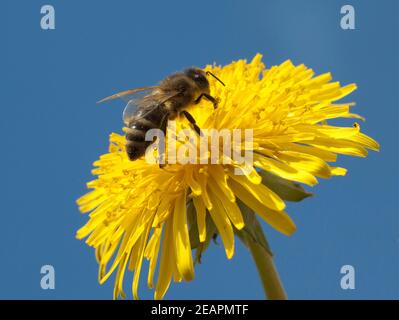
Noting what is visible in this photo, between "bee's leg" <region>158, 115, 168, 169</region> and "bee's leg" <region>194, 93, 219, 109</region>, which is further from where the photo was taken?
"bee's leg" <region>194, 93, 219, 109</region>

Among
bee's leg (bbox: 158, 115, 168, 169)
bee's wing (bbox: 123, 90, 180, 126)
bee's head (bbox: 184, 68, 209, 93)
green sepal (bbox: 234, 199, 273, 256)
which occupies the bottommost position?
green sepal (bbox: 234, 199, 273, 256)

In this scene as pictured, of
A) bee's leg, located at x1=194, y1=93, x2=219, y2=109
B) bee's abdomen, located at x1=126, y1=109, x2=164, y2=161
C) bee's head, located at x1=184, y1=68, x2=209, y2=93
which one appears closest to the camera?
bee's abdomen, located at x1=126, y1=109, x2=164, y2=161

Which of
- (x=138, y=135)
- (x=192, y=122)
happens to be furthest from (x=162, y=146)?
(x=192, y=122)

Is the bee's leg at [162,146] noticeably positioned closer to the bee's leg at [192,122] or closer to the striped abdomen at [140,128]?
the striped abdomen at [140,128]

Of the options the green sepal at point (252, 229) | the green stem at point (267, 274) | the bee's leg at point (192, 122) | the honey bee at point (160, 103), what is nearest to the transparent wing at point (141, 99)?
the honey bee at point (160, 103)

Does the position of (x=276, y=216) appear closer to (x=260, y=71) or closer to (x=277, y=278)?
(x=277, y=278)

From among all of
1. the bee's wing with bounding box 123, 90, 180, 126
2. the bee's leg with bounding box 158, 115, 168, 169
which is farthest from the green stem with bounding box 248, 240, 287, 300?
the bee's wing with bounding box 123, 90, 180, 126

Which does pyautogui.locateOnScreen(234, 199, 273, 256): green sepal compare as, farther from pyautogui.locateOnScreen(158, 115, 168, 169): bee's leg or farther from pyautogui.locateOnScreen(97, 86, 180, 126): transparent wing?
pyautogui.locateOnScreen(97, 86, 180, 126): transparent wing

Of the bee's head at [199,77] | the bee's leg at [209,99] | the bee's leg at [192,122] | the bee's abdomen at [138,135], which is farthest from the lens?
the bee's head at [199,77]
